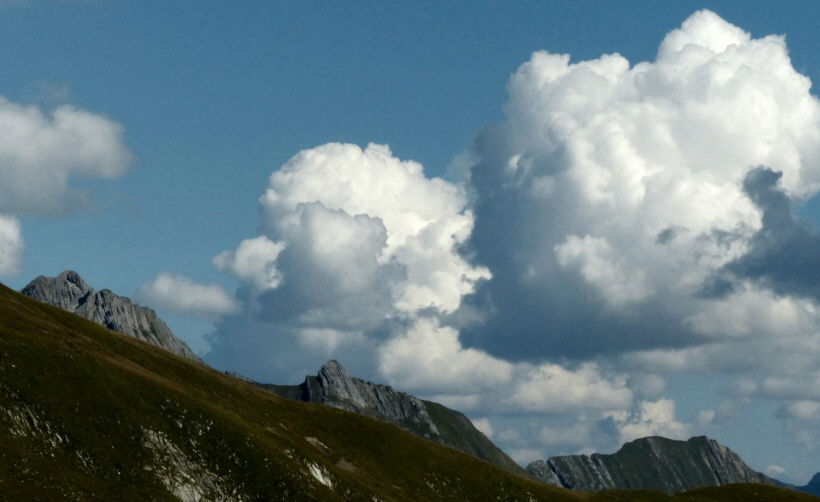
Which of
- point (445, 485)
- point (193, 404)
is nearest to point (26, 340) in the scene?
point (193, 404)

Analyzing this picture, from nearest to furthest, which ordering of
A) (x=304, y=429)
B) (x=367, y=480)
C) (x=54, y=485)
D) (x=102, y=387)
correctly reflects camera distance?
(x=54, y=485) < (x=102, y=387) < (x=367, y=480) < (x=304, y=429)

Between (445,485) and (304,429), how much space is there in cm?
2087

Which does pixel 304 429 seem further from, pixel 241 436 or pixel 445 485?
pixel 241 436

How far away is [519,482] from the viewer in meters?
152

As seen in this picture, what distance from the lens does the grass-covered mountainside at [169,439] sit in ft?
325

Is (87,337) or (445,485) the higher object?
(87,337)

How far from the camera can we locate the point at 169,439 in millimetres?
111625

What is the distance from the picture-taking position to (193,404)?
396 ft

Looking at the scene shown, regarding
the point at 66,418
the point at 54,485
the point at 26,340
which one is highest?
the point at 26,340

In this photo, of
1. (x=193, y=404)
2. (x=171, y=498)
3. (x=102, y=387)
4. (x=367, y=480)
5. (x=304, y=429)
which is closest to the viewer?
(x=171, y=498)

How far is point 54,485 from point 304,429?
198 feet

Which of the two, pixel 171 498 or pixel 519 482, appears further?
pixel 519 482

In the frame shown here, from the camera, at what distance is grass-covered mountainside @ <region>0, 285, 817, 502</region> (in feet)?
325

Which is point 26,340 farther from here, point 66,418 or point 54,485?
point 54,485
